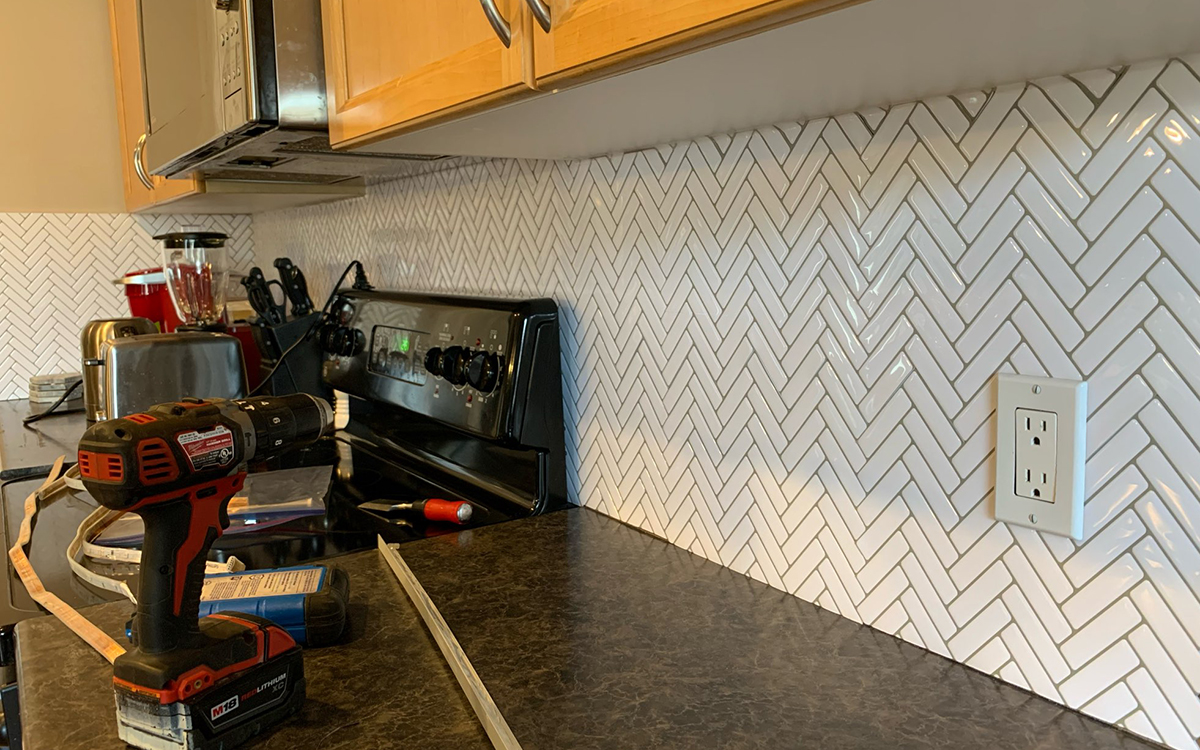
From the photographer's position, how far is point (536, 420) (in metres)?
1.20

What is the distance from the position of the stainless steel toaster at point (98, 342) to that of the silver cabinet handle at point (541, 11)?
5.10ft

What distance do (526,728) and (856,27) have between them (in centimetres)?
55

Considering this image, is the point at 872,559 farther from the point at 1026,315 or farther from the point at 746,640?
the point at 1026,315

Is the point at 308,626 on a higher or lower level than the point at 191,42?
lower

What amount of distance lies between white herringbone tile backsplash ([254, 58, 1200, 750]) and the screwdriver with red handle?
0.19m

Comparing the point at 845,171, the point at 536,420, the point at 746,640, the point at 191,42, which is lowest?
the point at 746,640

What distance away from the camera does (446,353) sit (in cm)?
129

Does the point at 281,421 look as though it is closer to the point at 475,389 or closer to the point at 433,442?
the point at 475,389

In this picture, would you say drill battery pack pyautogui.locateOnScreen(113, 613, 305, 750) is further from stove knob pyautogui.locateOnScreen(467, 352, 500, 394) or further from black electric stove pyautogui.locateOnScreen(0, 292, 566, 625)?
stove knob pyautogui.locateOnScreen(467, 352, 500, 394)

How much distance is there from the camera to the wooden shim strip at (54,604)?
0.83m

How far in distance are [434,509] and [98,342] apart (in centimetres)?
130

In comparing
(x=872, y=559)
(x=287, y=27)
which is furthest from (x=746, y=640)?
(x=287, y=27)

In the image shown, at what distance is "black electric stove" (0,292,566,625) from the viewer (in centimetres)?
115

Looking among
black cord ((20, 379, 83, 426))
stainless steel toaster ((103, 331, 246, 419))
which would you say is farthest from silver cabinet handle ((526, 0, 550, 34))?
black cord ((20, 379, 83, 426))
